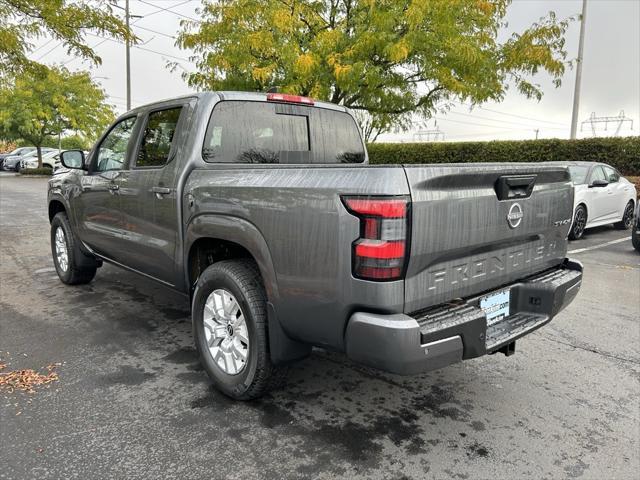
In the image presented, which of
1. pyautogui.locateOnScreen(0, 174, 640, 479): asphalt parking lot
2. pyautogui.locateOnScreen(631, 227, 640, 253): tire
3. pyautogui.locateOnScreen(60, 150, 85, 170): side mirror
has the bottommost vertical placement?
pyautogui.locateOnScreen(0, 174, 640, 479): asphalt parking lot

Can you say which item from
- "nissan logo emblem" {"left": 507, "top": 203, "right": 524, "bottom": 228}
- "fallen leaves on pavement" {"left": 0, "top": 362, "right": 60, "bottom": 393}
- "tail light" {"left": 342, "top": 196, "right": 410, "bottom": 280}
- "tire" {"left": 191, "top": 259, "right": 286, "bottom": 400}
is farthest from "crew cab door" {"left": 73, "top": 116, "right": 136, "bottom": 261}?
"nissan logo emblem" {"left": 507, "top": 203, "right": 524, "bottom": 228}

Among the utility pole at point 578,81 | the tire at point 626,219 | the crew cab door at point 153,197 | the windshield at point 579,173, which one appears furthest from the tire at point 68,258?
the utility pole at point 578,81

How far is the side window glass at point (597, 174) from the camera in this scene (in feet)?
32.3

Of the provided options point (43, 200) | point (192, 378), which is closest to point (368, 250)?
point (192, 378)

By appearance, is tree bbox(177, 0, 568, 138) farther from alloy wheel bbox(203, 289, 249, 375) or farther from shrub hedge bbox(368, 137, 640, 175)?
alloy wheel bbox(203, 289, 249, 375)

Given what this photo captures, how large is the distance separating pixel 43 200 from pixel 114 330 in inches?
535

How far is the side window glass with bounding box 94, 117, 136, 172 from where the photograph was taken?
14.1 ft

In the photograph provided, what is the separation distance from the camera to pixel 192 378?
3.39 metres

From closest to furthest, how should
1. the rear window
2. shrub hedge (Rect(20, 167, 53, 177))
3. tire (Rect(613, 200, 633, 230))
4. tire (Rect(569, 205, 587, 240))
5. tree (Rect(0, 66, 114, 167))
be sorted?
the rear window → tire (Rect(569, 205, 587, 240)) → tire (Rect(613, 200, 633, 230)) → tree (Rect(0, 66, 114, 167)) → shrub hedge (Rect(20, 167, 53, 177))

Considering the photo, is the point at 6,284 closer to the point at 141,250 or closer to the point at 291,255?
the point at 141,250

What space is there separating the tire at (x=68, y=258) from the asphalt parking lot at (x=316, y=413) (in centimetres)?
94

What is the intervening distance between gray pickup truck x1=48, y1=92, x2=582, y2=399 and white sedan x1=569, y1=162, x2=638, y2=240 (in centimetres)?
684

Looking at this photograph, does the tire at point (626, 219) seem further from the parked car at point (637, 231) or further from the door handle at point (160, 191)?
the door handle at point (160, 191)

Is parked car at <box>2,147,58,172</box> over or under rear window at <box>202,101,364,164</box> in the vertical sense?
under
